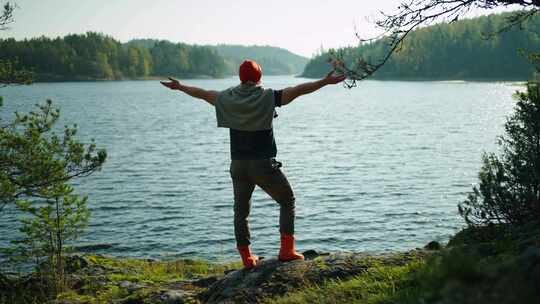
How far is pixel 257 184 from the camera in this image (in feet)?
22.1

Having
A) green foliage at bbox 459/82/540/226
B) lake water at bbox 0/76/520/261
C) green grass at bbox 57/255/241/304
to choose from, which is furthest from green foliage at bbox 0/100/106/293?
green foliage at bbox 459/82/540/226

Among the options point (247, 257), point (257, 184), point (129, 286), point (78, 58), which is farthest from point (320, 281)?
point (78, 58)

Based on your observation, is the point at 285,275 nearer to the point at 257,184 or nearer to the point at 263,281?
the point at 263,281

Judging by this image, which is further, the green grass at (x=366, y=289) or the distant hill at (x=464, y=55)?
the distant hill at (x=464, y=55)

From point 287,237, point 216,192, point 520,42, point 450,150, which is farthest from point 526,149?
point 520,42

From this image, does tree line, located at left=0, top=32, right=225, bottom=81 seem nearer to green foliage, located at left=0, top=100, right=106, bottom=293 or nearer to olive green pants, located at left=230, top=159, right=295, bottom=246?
green foliage, located at left=0, top=100, right=106, bottom=293

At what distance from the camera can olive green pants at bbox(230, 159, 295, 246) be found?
6543 mm

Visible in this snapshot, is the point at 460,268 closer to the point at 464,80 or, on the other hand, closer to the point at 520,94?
the point at 520,94

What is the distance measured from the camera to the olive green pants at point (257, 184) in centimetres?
654

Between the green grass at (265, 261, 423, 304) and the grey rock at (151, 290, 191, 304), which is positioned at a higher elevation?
the green grass at (265, 261, 423, 304)

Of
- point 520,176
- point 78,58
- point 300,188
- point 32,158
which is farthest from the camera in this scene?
point 78,58

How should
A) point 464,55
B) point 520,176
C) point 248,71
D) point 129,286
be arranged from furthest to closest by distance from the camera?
1. point 464,55
2. point 520,176
3. point 129,286
4. point 248,71

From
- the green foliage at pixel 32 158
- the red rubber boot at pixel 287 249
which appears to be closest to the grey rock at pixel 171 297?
the red rubber boot at pixel 287 249

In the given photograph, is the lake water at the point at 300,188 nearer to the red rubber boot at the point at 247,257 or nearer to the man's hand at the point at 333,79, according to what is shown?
the red rubber boot at the point at 247,257
